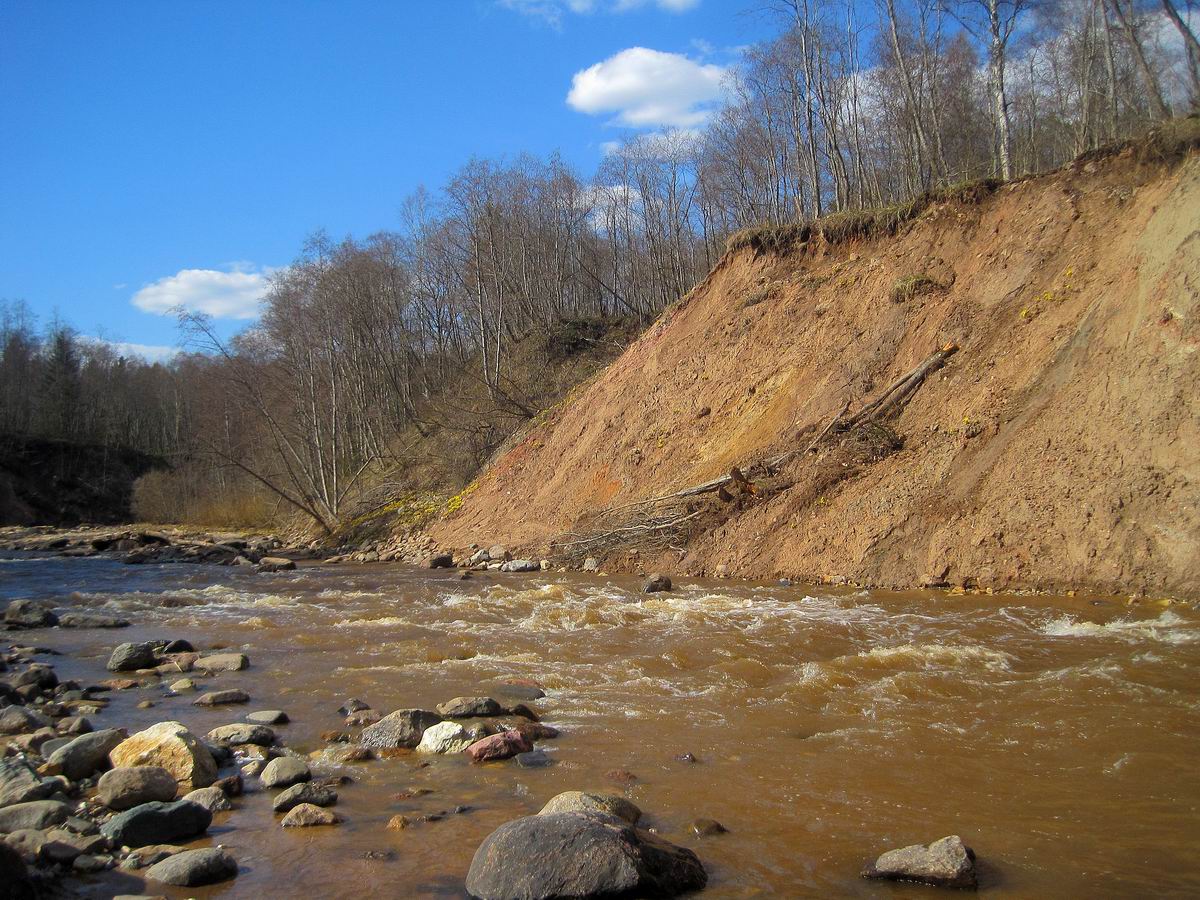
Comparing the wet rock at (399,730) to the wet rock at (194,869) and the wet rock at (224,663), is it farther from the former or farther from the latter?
the wet rock at (224,663)

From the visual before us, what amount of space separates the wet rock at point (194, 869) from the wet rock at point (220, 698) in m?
3.66

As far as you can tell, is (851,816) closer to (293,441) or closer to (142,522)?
(293,441)

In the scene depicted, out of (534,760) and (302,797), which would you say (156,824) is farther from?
(534,760)

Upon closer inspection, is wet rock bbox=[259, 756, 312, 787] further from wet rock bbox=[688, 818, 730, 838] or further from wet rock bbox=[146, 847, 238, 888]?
wet rock bbox=[688, 818, 730, 838]

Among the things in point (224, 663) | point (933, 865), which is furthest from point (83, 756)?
point (933, 865)

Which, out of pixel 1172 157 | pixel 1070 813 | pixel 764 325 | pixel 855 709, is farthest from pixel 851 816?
pixel 764 325

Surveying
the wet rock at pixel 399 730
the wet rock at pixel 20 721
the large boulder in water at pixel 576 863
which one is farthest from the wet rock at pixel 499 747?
the wet rock at pixel 20 721

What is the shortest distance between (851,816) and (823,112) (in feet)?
88.7

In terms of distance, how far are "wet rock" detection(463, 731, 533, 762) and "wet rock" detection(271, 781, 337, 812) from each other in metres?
1.11

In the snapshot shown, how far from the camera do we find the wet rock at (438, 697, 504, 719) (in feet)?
22.5

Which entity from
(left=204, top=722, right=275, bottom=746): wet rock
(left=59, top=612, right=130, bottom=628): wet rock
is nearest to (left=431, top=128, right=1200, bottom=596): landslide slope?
(left=59, top=612, right=130, bottom=628): wet rock

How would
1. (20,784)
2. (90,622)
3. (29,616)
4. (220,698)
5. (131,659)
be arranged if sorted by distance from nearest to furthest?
(20,784) < (220,698) < (131,659) < (90,622) < (29,616)

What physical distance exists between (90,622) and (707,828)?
39.7 ft

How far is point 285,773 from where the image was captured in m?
5.66
